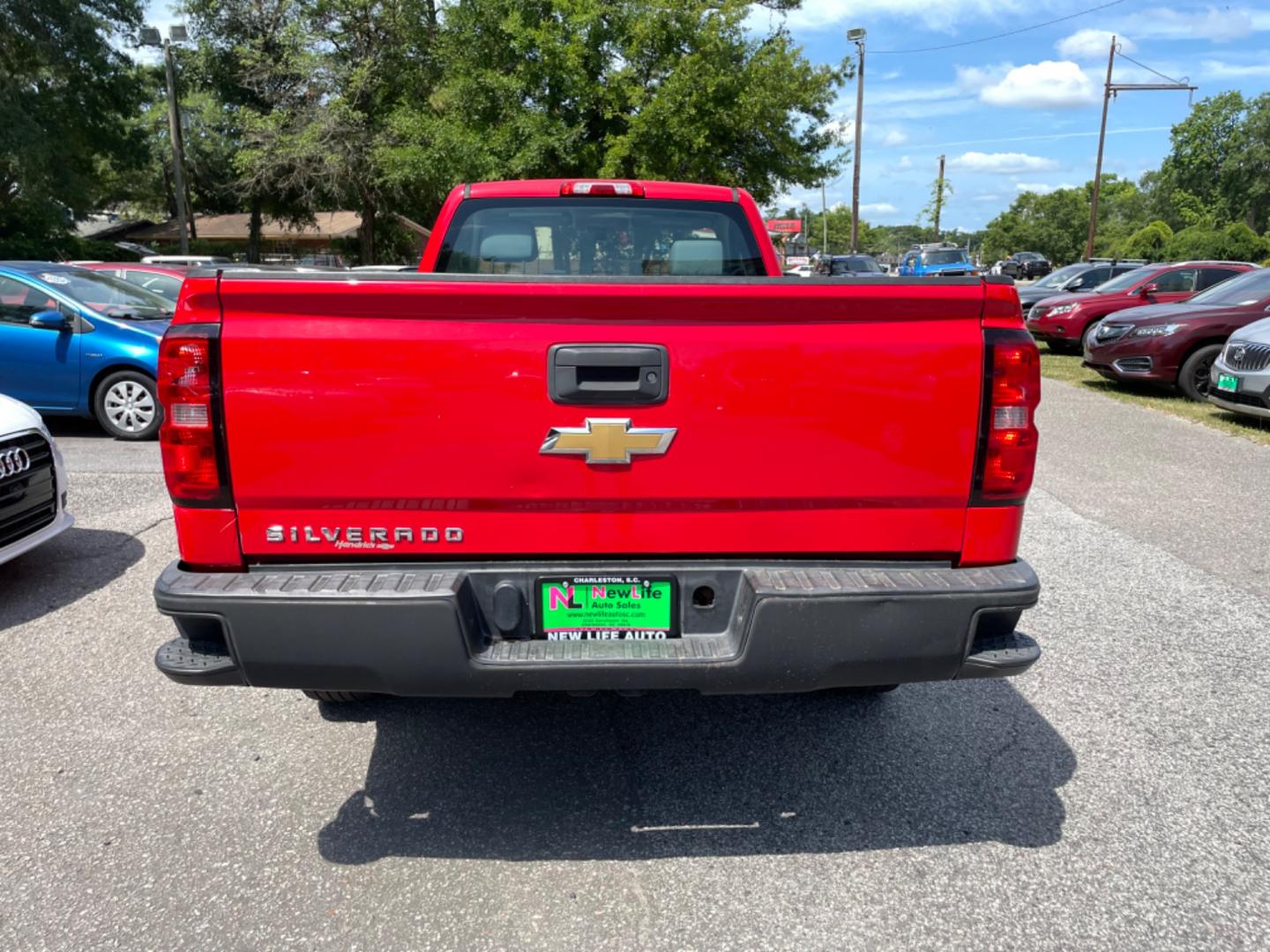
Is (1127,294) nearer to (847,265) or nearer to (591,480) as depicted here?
(847,265)

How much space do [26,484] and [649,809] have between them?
3.93 meters

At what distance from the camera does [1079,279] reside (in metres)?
19.7

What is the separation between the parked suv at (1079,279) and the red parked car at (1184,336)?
6.86 m

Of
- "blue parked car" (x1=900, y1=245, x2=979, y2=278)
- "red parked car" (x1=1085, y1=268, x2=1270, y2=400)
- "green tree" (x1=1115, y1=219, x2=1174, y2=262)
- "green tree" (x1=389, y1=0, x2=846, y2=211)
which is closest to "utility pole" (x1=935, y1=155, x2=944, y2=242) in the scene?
"green tree" (x1=1115, y1=219, x2=1174, y2=262)

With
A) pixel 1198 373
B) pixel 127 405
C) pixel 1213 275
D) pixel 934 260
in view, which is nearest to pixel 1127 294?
pixel 1213 275

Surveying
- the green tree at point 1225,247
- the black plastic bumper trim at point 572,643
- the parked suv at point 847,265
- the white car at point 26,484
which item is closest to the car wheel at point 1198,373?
the black plastic bumper trim at point 572,643

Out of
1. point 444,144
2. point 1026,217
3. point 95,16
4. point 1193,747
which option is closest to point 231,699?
point 1193,747

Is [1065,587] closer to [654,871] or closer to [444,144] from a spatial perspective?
[654,871]

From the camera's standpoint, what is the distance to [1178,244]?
46.5 metres

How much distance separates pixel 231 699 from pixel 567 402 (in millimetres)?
2334

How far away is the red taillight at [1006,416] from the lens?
8.23 ft

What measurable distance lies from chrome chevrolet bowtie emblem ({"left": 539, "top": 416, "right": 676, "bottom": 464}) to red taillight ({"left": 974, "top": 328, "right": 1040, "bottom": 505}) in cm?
86

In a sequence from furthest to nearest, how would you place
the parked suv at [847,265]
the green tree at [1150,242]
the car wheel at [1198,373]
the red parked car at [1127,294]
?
the green tree at [1150,242] → the parked suv at [847,265] → the red parked car at [1127,294] → the car wheel at [1198,373]

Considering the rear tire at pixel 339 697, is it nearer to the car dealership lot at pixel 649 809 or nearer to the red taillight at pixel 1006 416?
the car dealership lot at pixel 649 809
